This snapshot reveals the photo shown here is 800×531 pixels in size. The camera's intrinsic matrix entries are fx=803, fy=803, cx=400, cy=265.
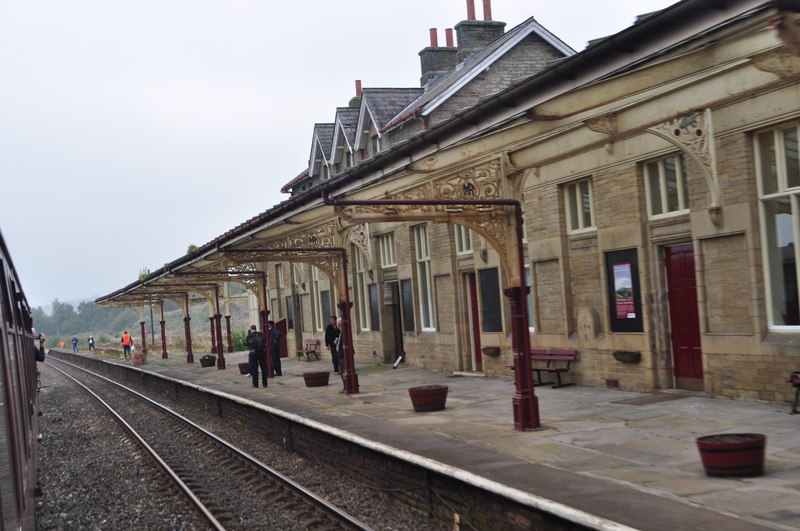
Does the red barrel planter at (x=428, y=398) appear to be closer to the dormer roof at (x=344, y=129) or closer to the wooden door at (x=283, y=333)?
the dormer roof at (x=344, y=129)

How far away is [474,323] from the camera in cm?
1930

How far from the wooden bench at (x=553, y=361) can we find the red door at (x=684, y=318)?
2.36 meters

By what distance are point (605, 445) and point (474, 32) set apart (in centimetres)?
2041

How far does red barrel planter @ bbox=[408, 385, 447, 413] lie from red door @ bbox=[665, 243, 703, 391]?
12.8 ft

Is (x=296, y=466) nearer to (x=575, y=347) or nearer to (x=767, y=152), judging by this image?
(x=575, y=347)

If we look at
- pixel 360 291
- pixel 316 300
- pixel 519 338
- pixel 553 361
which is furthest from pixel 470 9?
pixel 519 338

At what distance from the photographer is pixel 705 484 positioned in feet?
24.3

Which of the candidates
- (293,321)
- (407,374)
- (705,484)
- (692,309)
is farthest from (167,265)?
(705,484)

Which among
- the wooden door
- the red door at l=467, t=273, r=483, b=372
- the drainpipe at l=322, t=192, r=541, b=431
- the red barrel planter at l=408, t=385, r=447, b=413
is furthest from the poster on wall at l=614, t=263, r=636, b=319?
the wooden door

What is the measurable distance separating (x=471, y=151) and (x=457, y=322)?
840cm

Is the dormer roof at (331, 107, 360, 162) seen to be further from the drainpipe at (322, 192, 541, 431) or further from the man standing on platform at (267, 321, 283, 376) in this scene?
the drainpipe at (322, 192, 541, 431)

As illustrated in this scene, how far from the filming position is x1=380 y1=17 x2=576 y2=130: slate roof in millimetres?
22953

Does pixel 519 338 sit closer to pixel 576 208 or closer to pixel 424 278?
pixel 576 208

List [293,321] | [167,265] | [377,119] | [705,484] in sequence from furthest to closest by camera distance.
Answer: [293,321], [167,265], [377,119], [705,484]
